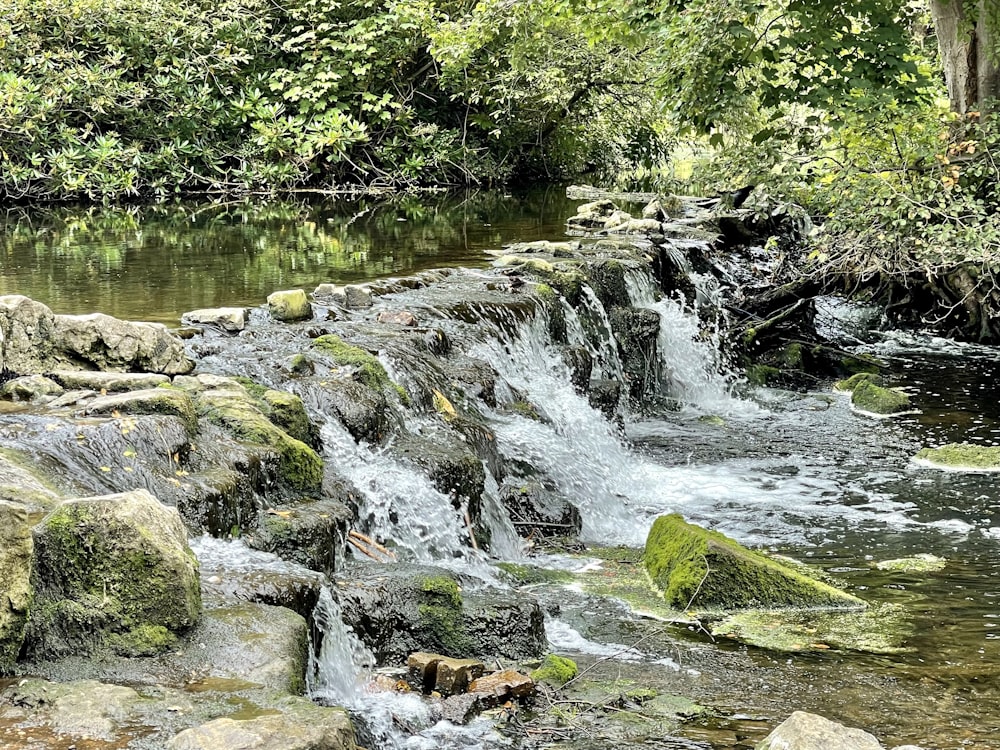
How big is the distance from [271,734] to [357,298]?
23.5 feet

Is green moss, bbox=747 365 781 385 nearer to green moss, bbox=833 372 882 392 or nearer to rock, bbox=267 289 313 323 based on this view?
green moss, bbox=833 372 882 392

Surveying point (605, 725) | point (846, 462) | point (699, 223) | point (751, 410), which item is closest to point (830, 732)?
point (605, 725)

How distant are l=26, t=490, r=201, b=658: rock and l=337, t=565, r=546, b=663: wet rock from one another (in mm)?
1203

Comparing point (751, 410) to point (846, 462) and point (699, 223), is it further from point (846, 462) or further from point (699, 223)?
point (699, 223)

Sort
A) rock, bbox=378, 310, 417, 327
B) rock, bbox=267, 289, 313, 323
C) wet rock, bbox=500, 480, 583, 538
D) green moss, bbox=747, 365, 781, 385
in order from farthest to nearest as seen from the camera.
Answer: green moss, bbox=747, 365, 781, 385 < rock, bbox=378, 310, 417, 327 < rock, bbox=267, 289, 313, 323 < wet rock, bbox=500, 480, 583, 538

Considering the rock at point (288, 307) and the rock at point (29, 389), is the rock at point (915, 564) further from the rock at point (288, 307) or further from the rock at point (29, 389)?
the rock at point (29, 389)

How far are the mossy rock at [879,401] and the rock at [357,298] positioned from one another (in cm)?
505

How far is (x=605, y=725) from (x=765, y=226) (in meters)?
13.7

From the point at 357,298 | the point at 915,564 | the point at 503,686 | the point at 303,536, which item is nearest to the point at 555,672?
the point at 503,686

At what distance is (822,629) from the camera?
19.5 feet

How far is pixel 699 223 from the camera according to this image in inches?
657

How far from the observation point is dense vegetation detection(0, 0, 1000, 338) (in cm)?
992

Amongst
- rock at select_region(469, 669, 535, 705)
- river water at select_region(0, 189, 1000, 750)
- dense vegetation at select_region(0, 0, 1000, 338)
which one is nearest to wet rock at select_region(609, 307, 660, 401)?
river water at select_region(0, 189, 1000, 750)

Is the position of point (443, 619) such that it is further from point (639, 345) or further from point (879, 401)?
point (879, 401)
